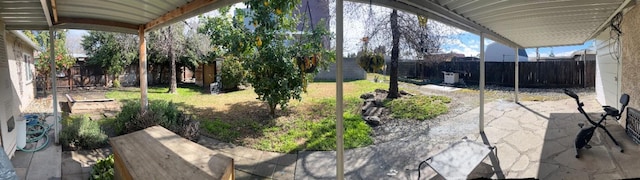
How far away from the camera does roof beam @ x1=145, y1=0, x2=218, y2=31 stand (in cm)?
360

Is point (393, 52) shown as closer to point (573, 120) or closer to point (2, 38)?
point (573, 120)

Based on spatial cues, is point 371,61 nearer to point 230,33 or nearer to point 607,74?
point 230,33

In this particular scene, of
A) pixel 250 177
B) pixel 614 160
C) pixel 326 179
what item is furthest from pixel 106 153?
pixel 614 160

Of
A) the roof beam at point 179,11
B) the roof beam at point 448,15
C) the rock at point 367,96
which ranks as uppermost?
the roof beam at point 179,11

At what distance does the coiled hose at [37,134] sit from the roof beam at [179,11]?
2.37 metres

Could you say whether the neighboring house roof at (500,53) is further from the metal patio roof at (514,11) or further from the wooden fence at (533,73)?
the metal patio roof at (514,11)

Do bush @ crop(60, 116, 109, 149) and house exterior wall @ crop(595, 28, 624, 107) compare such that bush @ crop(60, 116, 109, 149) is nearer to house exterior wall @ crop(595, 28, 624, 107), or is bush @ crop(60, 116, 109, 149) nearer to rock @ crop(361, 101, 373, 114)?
rock @ crop(361, 101, 373, 114)

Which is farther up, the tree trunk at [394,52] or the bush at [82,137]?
the tree trunk at [394,52]

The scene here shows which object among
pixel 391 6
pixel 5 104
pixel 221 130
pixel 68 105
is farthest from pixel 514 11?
pixel 68 105

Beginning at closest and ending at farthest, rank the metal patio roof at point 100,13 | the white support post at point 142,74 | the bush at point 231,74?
the metal patio roof at point 100,13, the white support post at point 142,74, the bush at point 231,74

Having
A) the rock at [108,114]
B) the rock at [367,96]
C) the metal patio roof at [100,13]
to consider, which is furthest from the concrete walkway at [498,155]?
the rock at [367,96]

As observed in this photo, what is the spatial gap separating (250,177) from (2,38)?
12.9 ft

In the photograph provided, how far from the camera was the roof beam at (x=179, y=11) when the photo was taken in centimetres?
360

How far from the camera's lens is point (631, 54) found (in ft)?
13.9
